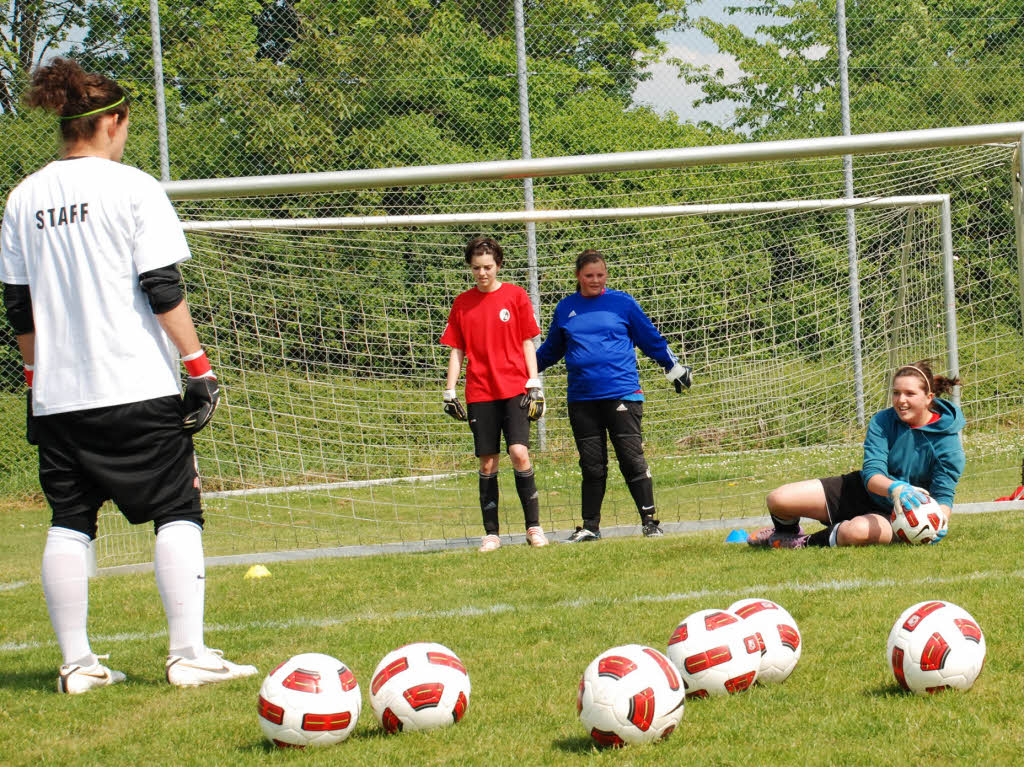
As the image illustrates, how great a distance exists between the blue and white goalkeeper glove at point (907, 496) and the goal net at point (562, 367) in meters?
3.16

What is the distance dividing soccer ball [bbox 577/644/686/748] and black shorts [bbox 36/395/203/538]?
1.77 meters

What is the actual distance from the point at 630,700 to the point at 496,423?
4.43 metres

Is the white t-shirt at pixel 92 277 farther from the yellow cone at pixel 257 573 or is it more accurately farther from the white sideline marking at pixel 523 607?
the yellow cone at pixel 257 573

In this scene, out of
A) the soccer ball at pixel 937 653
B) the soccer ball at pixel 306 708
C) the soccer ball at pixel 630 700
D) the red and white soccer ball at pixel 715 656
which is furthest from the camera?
the red and white soccer ball at pixel 715 656

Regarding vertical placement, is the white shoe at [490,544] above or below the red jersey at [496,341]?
below

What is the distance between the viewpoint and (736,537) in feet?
22.6

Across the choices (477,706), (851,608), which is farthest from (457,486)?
(477,706)

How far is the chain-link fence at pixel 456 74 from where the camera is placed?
11.9 meters

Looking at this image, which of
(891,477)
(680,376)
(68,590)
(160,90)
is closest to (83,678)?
(68,590)

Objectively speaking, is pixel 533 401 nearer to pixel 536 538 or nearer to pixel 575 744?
pixel 536 538

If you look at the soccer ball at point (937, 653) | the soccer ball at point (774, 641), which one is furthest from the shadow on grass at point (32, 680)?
the soccer ball at point (937, 653)

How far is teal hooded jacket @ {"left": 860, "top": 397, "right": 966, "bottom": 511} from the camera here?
609cm

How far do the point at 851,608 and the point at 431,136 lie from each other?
29.1 feet

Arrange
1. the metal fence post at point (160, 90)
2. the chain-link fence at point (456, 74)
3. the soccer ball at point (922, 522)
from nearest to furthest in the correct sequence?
the soccer ball at point (922, 522), the metal fence post at point (160, 90), the chain-link fence at point (456, 74)
